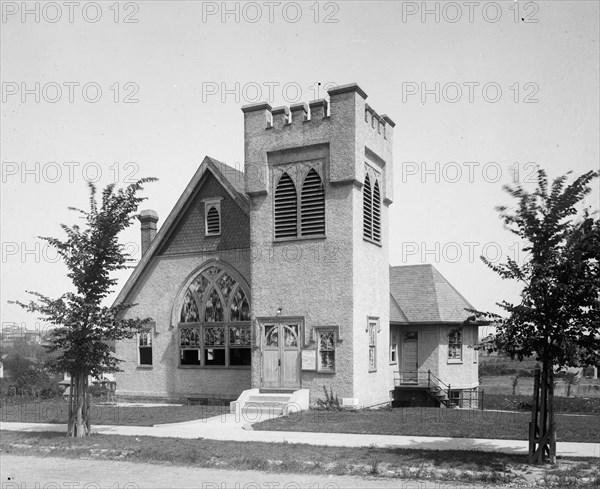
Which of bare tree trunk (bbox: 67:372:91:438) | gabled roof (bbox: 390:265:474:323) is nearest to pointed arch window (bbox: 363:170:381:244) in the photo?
gabled roof (bbox: 390:265:474:323)

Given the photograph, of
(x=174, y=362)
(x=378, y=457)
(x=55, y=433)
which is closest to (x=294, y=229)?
(x=174, y=362)

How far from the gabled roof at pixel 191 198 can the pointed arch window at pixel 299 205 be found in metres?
1.94

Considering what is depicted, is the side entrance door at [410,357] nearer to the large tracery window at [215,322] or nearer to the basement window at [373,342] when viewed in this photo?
the basement window at [373,342]

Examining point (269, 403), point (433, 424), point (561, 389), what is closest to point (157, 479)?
point (433, 424)

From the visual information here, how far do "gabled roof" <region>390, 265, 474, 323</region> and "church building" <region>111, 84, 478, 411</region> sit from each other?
138 mm

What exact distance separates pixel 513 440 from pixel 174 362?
14377 mm

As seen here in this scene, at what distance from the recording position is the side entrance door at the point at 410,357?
1099 inches

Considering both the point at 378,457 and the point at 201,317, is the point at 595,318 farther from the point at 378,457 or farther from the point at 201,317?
the point at 201,317

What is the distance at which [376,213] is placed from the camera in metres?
24.1

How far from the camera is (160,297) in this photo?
26.4m

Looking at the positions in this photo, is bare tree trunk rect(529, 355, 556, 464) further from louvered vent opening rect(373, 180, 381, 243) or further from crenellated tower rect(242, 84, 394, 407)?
louvered vent opening rect(373, 180, 381, 243)

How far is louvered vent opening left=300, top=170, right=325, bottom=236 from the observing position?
2219 centimetres

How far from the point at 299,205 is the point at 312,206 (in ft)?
1.48

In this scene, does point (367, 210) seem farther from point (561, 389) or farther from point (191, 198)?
point (561, 389)
